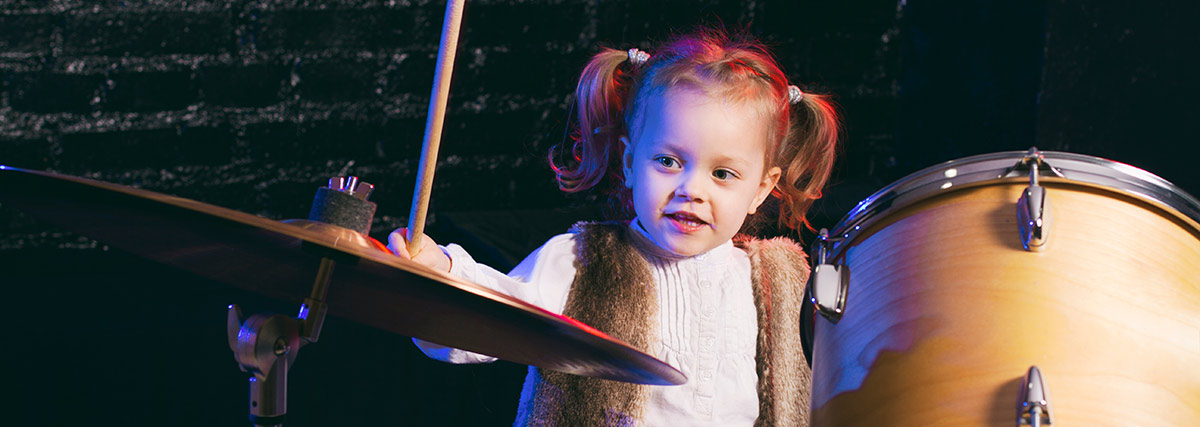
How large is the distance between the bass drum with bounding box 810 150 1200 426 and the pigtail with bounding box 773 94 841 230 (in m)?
0.32

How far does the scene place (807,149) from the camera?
129cm

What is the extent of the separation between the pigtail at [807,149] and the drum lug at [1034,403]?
523 millimetres

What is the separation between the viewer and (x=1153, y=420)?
810mm

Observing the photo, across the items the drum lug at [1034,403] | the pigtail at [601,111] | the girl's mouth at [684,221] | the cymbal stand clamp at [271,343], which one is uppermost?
the pigtail at [601,111]

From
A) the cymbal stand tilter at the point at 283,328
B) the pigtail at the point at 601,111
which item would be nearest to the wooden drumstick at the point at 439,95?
the cymbal stand tilter at the point at 283,328

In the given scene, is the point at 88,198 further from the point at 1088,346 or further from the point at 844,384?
the point at 1088,346

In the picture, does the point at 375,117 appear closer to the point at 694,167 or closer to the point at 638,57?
the point at 638,57

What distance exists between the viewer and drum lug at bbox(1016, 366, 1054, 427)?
30.9 inches

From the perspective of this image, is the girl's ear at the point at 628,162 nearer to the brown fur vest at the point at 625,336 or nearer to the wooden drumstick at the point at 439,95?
the brown fur vest at the point at 625,336

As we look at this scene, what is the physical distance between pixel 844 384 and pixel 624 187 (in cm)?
48

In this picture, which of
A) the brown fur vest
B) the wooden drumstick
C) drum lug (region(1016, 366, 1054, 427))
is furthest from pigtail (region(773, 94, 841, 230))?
the wooden drumstick

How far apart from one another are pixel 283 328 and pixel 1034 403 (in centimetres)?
59

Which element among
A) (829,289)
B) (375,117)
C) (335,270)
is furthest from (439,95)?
(375,117)

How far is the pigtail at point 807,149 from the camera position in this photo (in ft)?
4.18
